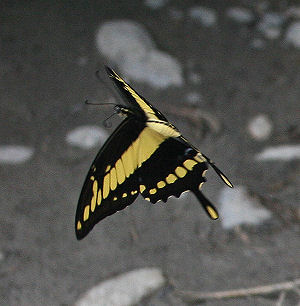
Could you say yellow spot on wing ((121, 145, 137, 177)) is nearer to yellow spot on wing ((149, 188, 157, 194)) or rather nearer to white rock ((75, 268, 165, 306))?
yellow spot on wing ((149, 188, 157, 194))

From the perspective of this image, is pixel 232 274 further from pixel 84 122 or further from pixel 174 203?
Answer: pixel 84 122

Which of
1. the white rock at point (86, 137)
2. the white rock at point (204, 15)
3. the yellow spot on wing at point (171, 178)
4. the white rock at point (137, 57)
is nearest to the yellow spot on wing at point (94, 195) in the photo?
the yellow spot on wing at point (171, 178)

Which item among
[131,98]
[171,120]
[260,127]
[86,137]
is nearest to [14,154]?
[86,137]

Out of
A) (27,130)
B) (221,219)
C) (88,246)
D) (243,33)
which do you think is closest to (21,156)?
(27,130)

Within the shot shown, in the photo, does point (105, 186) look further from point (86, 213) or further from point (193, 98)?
point (193, 98)

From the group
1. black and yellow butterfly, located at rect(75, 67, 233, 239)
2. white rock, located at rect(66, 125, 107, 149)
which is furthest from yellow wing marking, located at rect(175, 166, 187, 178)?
white rock, located at rect(66, 125, 107, 149)
